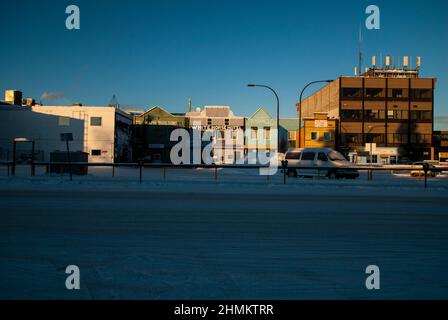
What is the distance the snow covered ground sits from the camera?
176 inches

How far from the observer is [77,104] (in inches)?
2242

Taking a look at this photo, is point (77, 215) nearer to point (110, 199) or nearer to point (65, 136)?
point (110, 199)

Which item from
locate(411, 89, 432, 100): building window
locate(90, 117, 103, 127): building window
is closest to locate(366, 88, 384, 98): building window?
locate(411, 89, 432, 100): building window

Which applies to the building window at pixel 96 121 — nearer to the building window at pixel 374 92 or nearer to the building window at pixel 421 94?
the building window at pixel 374 92

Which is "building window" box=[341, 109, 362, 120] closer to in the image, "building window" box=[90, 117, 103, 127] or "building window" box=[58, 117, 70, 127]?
"building window" box=[90, 117, 103, 127]

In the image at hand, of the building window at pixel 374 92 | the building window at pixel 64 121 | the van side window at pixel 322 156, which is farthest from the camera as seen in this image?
the building window at pixel 374 92

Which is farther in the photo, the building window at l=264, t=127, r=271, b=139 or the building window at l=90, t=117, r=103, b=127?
the building window at l=264, t=127, r=271, b=139

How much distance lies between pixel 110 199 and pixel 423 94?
243ft

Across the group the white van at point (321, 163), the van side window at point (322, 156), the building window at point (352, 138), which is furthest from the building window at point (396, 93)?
the van side window at point (322, 156)

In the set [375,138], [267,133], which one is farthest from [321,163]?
[375,138]

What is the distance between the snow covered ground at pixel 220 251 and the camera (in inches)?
176

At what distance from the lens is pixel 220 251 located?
6008 mm

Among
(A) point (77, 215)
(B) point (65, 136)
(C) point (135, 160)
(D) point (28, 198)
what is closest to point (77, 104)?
(C) point (135, 160)
